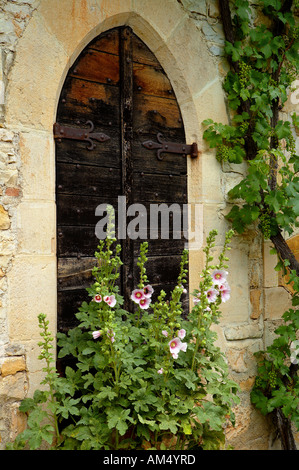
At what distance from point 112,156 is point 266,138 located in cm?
102

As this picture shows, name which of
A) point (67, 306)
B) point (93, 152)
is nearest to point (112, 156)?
point (93, 152)

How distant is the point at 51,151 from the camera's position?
94.3 inches

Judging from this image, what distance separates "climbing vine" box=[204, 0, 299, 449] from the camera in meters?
2.90

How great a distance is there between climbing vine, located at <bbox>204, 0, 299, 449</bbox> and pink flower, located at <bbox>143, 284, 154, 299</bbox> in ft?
2.93

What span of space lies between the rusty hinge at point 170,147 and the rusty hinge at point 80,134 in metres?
0.30

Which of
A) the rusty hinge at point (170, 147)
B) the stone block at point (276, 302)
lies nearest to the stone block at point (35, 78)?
the rusty hinge at point (170, 147)

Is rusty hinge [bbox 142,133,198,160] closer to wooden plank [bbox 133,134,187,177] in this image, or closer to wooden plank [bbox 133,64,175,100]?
wooden plank [bbox 133,134,187,177]

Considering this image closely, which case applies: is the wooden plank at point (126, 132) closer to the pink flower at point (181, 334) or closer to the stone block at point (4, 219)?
the pink flower at point (181, 334)

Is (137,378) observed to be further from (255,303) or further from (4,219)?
(255,303)

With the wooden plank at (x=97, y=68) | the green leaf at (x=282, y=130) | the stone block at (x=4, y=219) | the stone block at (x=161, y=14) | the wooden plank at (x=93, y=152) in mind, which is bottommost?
the stone block at (x=4, y=219)

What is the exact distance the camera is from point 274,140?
3182 millimetres

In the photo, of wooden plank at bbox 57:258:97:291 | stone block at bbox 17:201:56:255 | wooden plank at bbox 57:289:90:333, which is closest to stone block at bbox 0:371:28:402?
wooden plank at bbox 57:289:90:333

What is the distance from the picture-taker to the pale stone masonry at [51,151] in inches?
87.4

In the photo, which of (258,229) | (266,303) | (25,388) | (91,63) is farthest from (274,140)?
(25,388)
